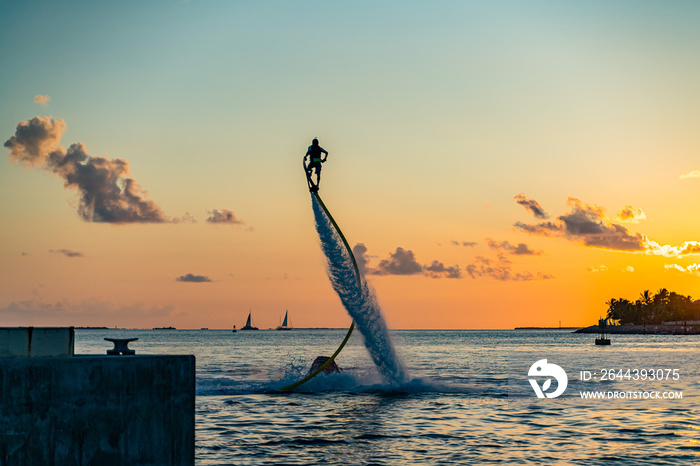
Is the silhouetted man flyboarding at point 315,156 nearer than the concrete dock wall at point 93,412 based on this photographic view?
No

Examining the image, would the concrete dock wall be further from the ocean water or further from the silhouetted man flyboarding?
the silhouetted man flyboarding

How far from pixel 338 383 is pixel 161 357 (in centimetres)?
3453

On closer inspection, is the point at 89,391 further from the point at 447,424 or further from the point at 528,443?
the point at 447,424

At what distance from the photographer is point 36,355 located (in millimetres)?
12164

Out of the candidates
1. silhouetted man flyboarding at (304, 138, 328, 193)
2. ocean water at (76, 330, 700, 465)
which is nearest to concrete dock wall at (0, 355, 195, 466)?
ocean water at (76, 330, 700, 465)

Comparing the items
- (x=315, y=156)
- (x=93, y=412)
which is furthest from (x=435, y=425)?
(x=93, y=412)

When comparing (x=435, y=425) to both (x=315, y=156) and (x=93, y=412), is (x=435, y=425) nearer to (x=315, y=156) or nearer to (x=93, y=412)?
(x=315, y=156)

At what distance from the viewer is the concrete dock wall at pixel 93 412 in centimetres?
1108

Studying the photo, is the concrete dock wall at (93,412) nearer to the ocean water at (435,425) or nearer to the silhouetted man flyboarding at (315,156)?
the ocean water at (435,425)

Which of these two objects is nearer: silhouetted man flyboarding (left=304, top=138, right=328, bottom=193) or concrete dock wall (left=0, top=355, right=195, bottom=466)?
concrete dock wall (left=0, top=355, right=195, bottom=466)

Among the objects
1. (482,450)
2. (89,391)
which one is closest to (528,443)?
(482,450)

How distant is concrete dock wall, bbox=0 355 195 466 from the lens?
11078 mm

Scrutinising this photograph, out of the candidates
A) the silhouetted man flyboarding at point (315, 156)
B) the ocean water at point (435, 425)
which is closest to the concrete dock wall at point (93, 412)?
the ocean water at point (435, 425)

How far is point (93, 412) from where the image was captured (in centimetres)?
1153
